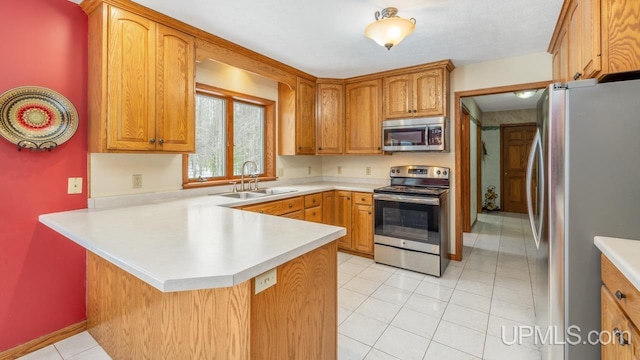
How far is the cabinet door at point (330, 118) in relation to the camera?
3.98 meters

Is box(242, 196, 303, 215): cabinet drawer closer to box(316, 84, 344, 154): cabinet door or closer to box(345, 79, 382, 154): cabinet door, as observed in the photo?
box(316, 84, 344, 154): cabinet door

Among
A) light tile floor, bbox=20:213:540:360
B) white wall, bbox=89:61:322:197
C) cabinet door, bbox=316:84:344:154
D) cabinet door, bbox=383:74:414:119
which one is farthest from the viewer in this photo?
cabinet door, bbox=316:84:344:154

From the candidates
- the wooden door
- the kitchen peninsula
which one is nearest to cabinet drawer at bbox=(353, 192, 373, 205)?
the kitchen peninsula

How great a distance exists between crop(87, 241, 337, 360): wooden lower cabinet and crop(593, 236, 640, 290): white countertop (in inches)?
44.2

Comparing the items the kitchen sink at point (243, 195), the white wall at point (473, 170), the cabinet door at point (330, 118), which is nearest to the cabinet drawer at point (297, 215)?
the kitchen sink at point (243, 195)

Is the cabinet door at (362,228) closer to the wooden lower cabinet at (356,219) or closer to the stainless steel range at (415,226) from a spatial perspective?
the wooden lower cabinet at (356,219)

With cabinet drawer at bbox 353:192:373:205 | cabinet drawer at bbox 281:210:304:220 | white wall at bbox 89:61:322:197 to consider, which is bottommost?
cabinet drawer at bbox 281:210:304:220

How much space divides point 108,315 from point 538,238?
2.83 metres

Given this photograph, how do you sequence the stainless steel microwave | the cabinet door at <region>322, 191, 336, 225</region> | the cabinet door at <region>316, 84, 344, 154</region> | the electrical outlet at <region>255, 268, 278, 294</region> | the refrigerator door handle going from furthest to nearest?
the cabinet door at <region>316, 84, 344, 154</region> < the cabinet door at <region>322, 191, 336, 225</region> < the stainless steel microwave < the refrigerator door handle < the electrical outlet at <region>255, 268, 278, 294</region>

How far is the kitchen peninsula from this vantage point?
102cm

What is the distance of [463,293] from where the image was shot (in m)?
2.64

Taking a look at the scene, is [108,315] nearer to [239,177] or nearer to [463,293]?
[239,177]

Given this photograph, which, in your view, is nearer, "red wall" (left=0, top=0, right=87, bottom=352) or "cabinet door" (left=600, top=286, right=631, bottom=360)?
"cabinet door" (left=600, top=286, right=631, bottom=360)

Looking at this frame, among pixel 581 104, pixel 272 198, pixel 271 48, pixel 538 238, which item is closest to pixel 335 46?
pixel 271 48
